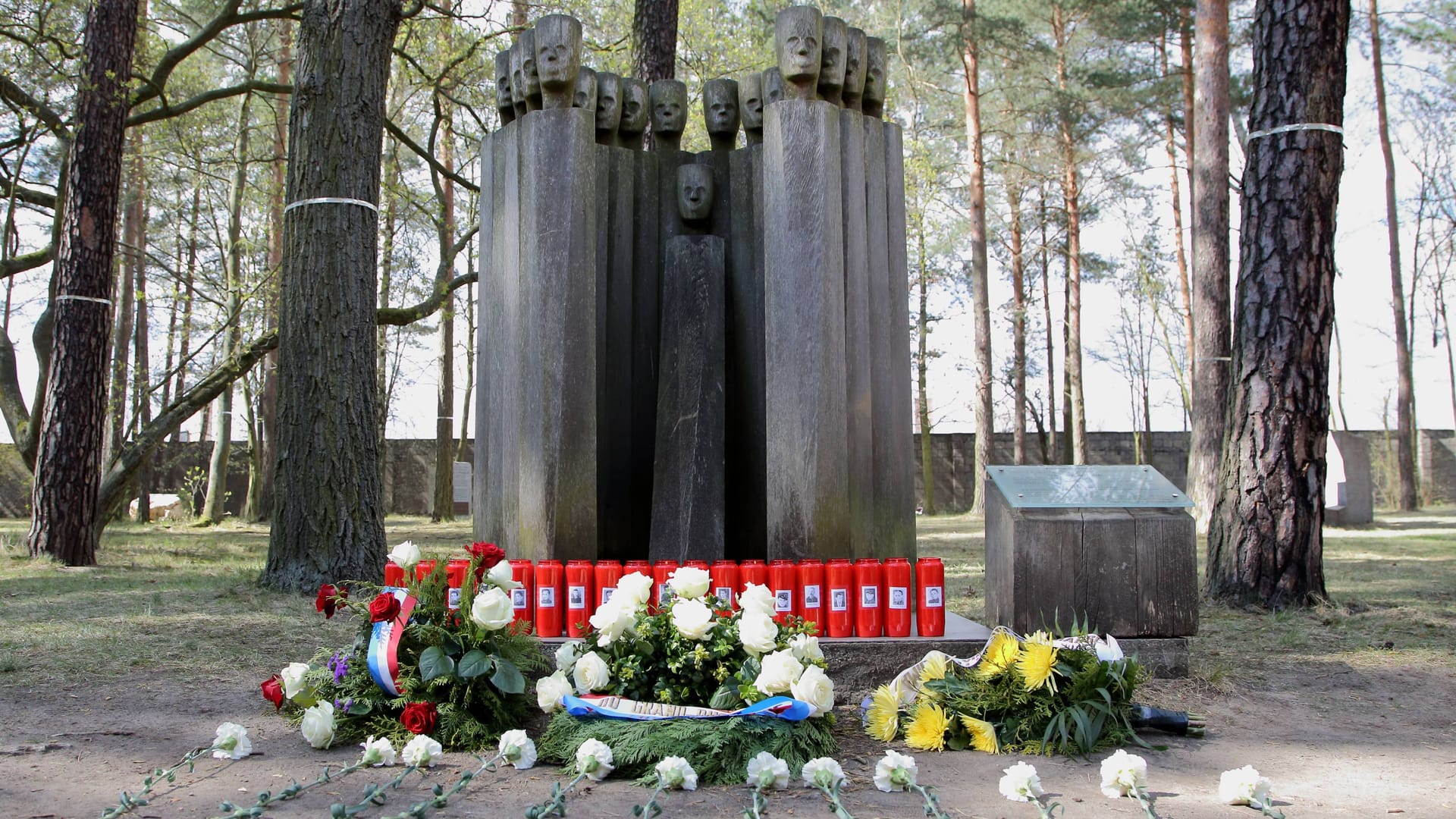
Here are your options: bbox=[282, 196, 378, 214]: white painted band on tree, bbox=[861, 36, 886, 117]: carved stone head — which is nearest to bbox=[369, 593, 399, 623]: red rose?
bbox=[861, 36, 886, 117]: carved stone head

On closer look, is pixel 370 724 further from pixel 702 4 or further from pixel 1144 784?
pixel 702 4

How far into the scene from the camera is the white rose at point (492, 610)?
3.71m

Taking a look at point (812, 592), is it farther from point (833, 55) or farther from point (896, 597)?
point (833, 55)

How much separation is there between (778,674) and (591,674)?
63cm

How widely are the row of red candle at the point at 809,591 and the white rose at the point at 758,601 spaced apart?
60cm

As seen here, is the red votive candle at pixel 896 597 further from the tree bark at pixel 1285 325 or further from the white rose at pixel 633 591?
the tree bark at pixel 1285 325

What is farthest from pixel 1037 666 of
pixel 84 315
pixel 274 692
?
pixel 84 315

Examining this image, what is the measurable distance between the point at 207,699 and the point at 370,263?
406 cm

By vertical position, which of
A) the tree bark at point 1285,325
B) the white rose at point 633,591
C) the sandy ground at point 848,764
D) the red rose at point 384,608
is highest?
the tree bark at point 1285,325

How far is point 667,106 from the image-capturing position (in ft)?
19.2

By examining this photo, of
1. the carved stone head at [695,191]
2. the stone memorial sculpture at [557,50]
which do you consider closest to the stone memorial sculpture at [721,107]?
the carved stone head at [695,191]

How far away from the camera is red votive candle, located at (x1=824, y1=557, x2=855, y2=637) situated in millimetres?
4371

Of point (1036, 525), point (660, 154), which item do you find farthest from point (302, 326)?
point (1036, 525)

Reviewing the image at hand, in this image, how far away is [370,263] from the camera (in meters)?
7.89
